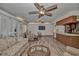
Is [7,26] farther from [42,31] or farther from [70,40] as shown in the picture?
[70,40]

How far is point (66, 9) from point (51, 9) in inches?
10.5

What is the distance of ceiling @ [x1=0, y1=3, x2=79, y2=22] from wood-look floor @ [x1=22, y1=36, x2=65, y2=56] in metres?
0.36

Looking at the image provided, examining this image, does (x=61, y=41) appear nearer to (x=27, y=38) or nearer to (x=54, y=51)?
(x=54, y=51)

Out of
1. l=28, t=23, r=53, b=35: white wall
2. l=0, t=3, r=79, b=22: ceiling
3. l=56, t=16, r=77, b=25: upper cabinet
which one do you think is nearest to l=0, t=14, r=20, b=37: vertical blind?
l=0, t=3, r=79, b=22: ceiling

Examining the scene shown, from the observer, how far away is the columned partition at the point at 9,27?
→ 2.04 metres

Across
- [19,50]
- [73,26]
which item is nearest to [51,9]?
[73,26]

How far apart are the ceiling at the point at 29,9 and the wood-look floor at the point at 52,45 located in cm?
36

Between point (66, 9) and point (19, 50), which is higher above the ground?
point (66, 9)

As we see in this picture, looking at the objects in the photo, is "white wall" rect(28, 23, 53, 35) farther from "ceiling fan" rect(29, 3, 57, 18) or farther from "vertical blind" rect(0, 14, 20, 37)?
"vertical blind" rect(0, 14, 20, 37)

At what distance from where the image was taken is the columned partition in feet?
6.68

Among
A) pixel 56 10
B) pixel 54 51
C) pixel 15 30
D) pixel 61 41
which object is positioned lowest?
pixel 54 51

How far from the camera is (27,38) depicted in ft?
7.01

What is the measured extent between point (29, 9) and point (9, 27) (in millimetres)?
471

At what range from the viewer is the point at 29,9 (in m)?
2.13
